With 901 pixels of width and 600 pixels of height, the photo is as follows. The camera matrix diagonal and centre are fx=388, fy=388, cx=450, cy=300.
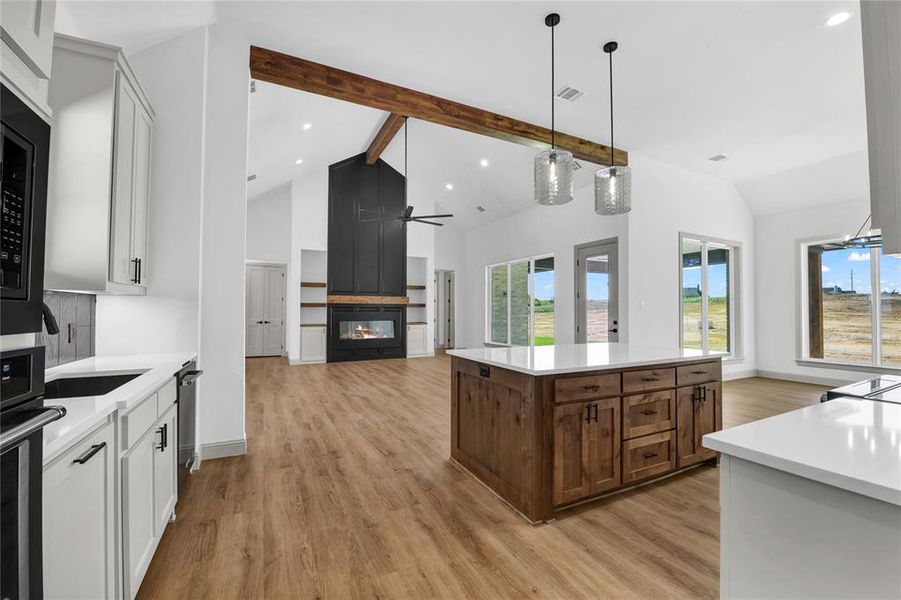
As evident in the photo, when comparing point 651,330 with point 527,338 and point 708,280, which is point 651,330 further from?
point 527,338

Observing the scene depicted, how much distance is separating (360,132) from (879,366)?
338 inches

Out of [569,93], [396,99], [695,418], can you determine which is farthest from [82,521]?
[569,93]

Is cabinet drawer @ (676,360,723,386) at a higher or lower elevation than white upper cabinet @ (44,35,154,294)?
lower

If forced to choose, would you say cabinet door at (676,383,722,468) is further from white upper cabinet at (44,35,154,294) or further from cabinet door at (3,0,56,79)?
white upper cabinet at (44,35,154,294)

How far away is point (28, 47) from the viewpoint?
839 millimetres

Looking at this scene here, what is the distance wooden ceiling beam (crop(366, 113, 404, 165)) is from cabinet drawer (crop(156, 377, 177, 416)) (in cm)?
486

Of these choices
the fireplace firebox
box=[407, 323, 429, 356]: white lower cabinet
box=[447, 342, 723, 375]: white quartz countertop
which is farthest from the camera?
box=[407, 323, 429, 356]: white lower cabinet

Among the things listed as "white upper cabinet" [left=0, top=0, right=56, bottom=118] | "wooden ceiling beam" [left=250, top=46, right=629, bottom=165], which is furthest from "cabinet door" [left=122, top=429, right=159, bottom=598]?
"wooden ceiling beam" [left=250, top=46, right=629, bottom=165]

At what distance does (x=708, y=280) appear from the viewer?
6.42m

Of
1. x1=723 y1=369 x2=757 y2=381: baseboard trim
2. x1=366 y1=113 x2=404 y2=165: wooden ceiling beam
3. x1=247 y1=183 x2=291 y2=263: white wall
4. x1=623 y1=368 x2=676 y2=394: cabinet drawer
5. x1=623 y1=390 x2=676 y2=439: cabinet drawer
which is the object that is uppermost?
x1=366 y1=113 x2=404 y2=165: wooden ceiling beam

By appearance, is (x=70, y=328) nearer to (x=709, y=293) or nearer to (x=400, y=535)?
(x=400, y=535)

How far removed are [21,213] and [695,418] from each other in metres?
3.40

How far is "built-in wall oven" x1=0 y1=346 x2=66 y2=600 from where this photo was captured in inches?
28.8

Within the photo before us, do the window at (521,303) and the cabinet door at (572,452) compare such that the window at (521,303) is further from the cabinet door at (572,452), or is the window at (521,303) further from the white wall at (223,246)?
the white wall at (223,246)
